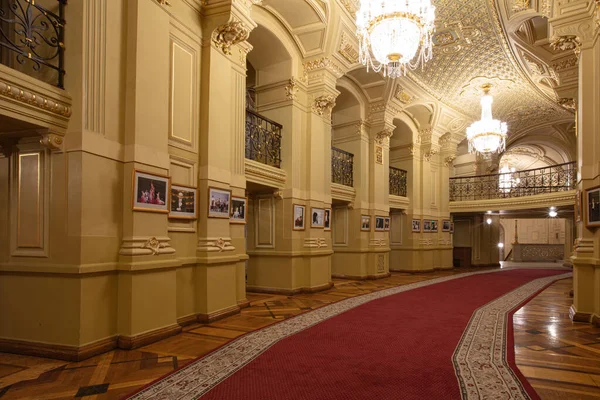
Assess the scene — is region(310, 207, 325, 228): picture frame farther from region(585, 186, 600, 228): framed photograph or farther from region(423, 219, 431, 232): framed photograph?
region(423, 219, 431, 232): framed photograph

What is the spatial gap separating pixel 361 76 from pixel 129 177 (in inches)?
330

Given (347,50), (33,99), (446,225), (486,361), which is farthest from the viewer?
(446,225)

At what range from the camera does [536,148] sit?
73.8 feet

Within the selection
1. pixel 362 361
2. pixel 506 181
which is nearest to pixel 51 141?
pixel 362 361

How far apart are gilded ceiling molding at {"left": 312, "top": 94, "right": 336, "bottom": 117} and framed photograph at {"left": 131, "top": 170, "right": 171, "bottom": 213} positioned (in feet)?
16.4

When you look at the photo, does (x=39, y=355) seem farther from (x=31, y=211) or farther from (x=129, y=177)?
(x=129, y=177)

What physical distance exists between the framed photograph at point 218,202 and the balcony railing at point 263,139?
197cm

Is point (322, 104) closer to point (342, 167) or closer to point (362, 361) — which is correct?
point (342, 167)

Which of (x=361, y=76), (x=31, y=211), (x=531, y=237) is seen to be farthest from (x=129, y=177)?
(x=531, y=237)

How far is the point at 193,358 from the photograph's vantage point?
160 inches

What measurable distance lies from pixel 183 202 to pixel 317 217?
4.23 meters

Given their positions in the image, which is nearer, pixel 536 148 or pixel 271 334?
pixel 271 334

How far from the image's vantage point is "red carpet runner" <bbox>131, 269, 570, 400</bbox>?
321 centimetres

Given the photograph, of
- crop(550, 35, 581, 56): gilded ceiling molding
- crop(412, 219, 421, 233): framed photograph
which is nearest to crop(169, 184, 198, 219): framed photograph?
crop(550, 35, 581, 56): gilded ceiling molding
